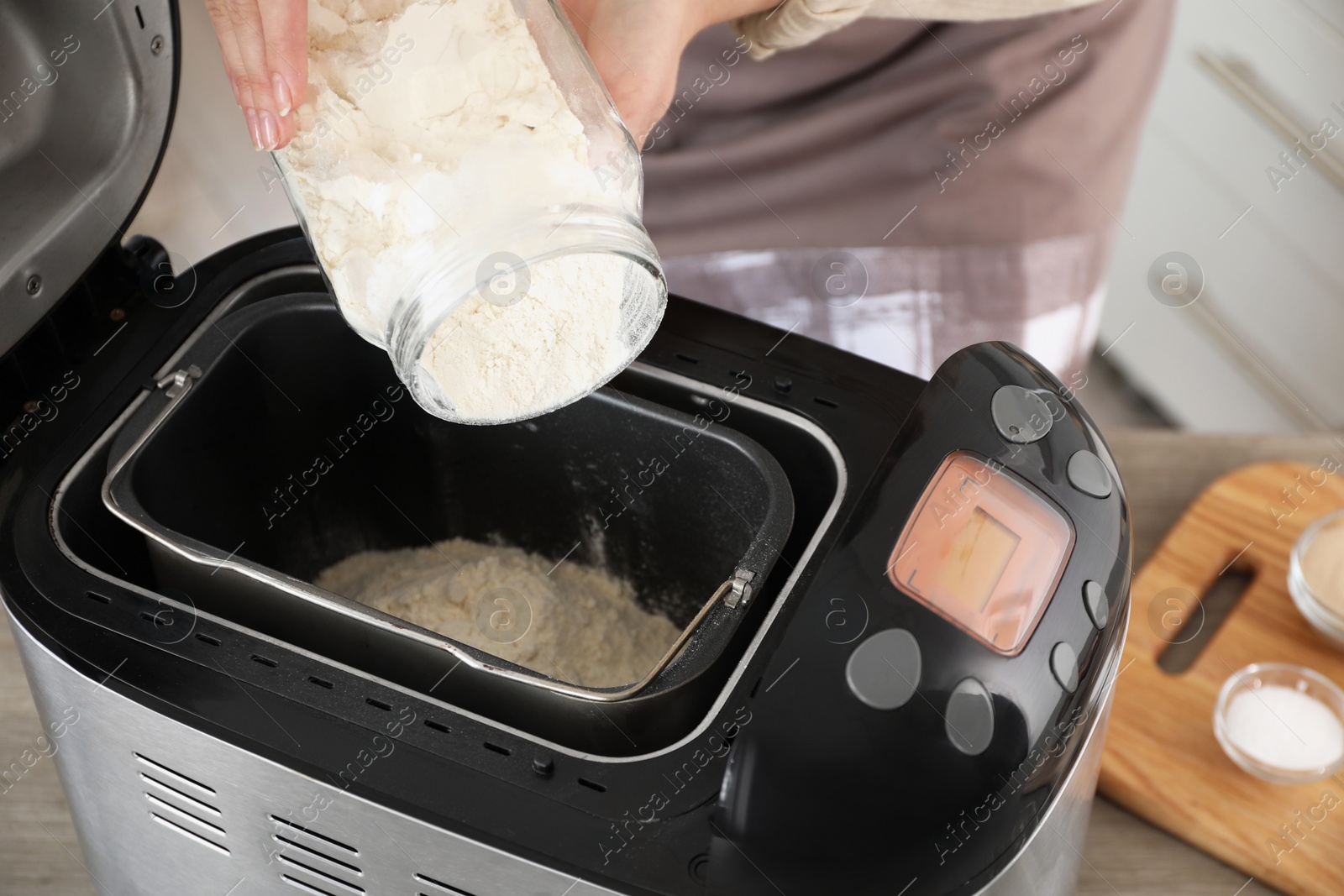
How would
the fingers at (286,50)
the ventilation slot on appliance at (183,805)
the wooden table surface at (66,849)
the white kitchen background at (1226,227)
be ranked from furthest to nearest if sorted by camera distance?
the white kitchen background at (1226,227) → the wooden table surface at (66,849) → the ventilation slot on appliance at (183,805) → the fingers at (286,50)

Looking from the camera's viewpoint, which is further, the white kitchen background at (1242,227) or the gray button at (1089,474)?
the white kitchen background at (1242,227)

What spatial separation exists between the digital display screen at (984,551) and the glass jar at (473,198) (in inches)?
5.8

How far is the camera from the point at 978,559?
1.53 feet

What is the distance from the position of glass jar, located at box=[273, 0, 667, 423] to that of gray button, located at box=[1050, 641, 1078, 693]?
0.22 metres

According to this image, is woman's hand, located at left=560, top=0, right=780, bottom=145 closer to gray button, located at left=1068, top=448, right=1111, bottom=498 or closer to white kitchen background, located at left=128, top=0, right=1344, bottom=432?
gray button, located at left=1068, top=448, right=1111, bottom=498

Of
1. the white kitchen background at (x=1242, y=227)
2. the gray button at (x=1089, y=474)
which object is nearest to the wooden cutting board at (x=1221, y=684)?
the gray button at (x=1089, y=474)

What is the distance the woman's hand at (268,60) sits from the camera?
419 mm

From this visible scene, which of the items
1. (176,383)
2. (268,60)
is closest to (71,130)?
(176,383)

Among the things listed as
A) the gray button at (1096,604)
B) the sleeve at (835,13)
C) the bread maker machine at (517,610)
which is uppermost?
the sleeve at (835,13)

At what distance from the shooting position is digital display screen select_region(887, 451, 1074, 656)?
0.45m

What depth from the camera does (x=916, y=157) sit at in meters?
0.97

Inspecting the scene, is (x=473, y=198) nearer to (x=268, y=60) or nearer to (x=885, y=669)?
(x=268, y=60)

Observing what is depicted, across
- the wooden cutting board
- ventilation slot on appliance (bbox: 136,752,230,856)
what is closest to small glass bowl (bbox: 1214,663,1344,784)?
the wooden cutting board

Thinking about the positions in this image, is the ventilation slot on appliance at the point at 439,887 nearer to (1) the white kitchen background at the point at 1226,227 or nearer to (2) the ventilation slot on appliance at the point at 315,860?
(2) the ventilation slot on appliance at the point at 315,860
